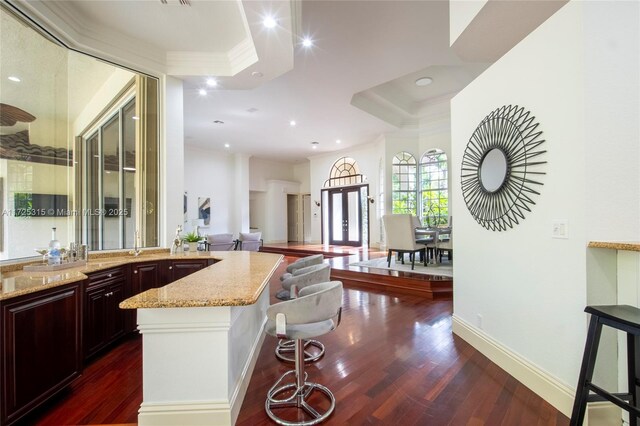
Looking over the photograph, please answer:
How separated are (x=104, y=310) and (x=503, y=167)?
376 centimetres

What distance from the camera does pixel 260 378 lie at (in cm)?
220

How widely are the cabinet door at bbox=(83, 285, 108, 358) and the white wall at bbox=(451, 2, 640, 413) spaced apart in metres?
3.52

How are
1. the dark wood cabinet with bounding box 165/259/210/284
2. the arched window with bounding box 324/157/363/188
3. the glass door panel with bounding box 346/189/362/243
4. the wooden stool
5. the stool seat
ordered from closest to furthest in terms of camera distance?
the stool seat < the wooden stool < the dark wood cabinet with bounding box 165/259/210/284 < the glass door panel with bounding box 346/189/362/243 < the arched window with bounding box 324/157/363/188

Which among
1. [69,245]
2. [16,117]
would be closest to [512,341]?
[69,245]

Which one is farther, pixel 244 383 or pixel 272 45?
pixel 272 45

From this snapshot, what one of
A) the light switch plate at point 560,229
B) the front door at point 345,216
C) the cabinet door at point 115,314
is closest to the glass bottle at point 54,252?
the cabinet door at point 115,314

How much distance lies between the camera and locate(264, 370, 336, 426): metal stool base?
1696mm

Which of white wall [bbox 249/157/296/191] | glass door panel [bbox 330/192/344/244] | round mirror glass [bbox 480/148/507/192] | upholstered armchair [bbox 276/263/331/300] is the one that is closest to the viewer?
round mirror glass [bbox 480/148/507/192]

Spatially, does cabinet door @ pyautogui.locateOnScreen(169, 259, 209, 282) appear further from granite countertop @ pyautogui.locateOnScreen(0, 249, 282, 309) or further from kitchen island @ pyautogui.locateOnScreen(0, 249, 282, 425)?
Result: kitchen island @ pyautogui.locateOnScreen(0, 249, 282, 425)

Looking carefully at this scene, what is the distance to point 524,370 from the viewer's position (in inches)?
81.2

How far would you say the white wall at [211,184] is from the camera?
9172 millimetres

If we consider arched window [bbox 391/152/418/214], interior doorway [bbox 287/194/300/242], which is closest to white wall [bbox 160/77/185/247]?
arched window [bbox 391/152/418/214]

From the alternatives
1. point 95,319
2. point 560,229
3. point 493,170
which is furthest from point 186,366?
point 493,170

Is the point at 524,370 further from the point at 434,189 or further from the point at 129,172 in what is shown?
the point at 434,189
